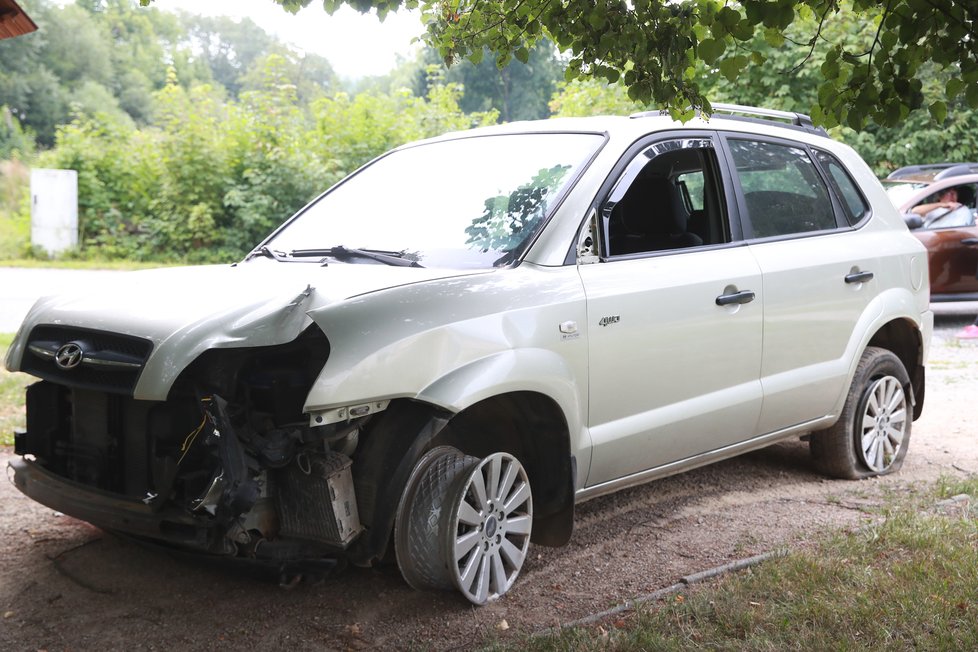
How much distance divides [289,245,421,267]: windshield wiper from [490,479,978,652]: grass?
1568 mm

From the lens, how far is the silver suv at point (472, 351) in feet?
11.6

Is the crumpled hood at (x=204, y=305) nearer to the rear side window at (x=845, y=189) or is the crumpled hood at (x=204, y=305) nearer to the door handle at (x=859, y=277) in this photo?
the door handle at (x=859, y=277)

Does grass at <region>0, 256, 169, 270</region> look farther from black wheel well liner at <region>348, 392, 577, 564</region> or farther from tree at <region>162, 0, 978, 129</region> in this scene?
black wheel well liner at <region>348, 392, 577, 564</region>

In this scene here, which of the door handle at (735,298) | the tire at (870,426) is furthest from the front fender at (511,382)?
the tire at (870,426)

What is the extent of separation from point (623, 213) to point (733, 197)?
0.75 m

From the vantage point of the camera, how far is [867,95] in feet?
12.0

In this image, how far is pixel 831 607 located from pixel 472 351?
5.22 ft

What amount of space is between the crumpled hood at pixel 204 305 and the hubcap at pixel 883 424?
9.86ft

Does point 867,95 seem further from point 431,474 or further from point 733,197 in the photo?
point 431,474

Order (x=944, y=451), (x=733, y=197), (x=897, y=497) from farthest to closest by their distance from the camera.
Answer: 1. (x=944, y=451)
2. (x=897, y=497)
3. (x=733, y=197)

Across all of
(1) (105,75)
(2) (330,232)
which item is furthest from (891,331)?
(1) (105,75)

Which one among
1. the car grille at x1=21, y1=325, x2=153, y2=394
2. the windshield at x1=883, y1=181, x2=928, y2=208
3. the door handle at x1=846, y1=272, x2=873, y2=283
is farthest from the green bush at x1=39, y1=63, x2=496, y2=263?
the car grille at x1=21, y1=325, x2=153, y2=394

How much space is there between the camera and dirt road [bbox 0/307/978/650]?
370 centimetres

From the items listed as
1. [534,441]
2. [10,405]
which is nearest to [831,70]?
[534,441]
